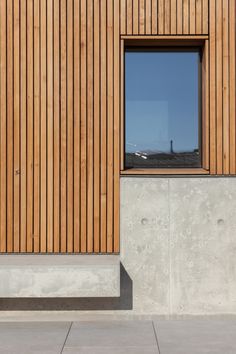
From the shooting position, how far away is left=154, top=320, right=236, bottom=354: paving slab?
18.5 ft

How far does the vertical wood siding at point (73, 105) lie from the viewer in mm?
7098

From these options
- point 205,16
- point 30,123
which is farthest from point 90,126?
point 205,16

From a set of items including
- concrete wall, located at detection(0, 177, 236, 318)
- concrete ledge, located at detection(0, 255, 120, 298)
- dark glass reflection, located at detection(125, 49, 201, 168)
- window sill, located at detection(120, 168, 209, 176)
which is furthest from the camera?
dark glass reflection, located at detection(125, 49, 201, 168)

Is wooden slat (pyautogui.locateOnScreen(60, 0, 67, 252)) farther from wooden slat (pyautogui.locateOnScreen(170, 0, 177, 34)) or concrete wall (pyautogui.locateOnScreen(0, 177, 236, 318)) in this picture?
wooden slat (pyautogui.locateOnScreen(170, 0, 177, 34))

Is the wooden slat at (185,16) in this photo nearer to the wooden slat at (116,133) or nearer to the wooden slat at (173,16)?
the wooden slat at (173,16)

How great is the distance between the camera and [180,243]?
698 cm

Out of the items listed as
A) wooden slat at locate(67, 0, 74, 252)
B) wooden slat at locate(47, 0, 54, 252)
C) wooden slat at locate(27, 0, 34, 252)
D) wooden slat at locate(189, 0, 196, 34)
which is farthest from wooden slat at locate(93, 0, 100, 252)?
wooden slat at locate(189, 0, 196, 34)

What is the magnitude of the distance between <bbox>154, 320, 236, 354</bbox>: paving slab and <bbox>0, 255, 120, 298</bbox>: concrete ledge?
2.65ft

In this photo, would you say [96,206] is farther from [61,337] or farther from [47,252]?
[61,337]

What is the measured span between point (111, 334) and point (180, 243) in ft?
5.08

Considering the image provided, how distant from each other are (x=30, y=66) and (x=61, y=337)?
3592 millimetres

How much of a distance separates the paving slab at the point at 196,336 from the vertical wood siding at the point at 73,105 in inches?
64.5

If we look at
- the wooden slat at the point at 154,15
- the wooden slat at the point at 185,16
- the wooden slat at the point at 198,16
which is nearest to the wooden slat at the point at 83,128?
the wooden slat at the point at 154,15

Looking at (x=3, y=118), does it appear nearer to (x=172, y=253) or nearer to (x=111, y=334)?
(x=172, y=253)
